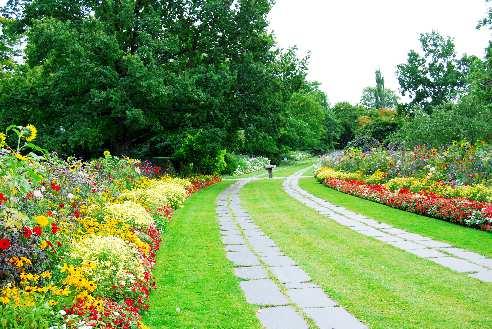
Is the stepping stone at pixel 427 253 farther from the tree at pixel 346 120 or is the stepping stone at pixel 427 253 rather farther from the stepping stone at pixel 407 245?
the tree at pixel 346 120

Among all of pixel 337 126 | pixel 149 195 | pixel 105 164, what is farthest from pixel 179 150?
pixel 337 126

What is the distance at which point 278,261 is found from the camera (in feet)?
21.2

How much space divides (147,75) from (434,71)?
39.0 m

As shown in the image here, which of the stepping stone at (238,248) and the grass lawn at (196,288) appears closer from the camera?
the grass lawn at (196,288)

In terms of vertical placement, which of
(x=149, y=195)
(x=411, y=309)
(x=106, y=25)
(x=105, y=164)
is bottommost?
(x=411, y=309)

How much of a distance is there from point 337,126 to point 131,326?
57.0 metres

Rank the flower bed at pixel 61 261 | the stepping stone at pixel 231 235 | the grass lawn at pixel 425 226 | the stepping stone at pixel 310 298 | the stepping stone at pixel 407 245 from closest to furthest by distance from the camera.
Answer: the flower bed at pixel 61 261 < the stepping stone at pixel 310 298 < the stepping stone at pixel 407 245 < the grass lawn at pixel 425 226 < the stepping stone at pixel 231 235

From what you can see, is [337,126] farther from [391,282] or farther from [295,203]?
[391,282]

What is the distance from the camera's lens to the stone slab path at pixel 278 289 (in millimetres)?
4199

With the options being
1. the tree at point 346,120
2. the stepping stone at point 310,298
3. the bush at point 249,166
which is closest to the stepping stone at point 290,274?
the stepping stone at point 310,298

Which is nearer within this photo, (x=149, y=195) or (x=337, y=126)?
(x=149, y=195)

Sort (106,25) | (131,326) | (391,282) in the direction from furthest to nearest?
(106,25)
(391,282)
(131,326)

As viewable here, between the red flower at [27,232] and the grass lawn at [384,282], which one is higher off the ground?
the red flower at [27,232]

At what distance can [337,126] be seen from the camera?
59.1 metres
